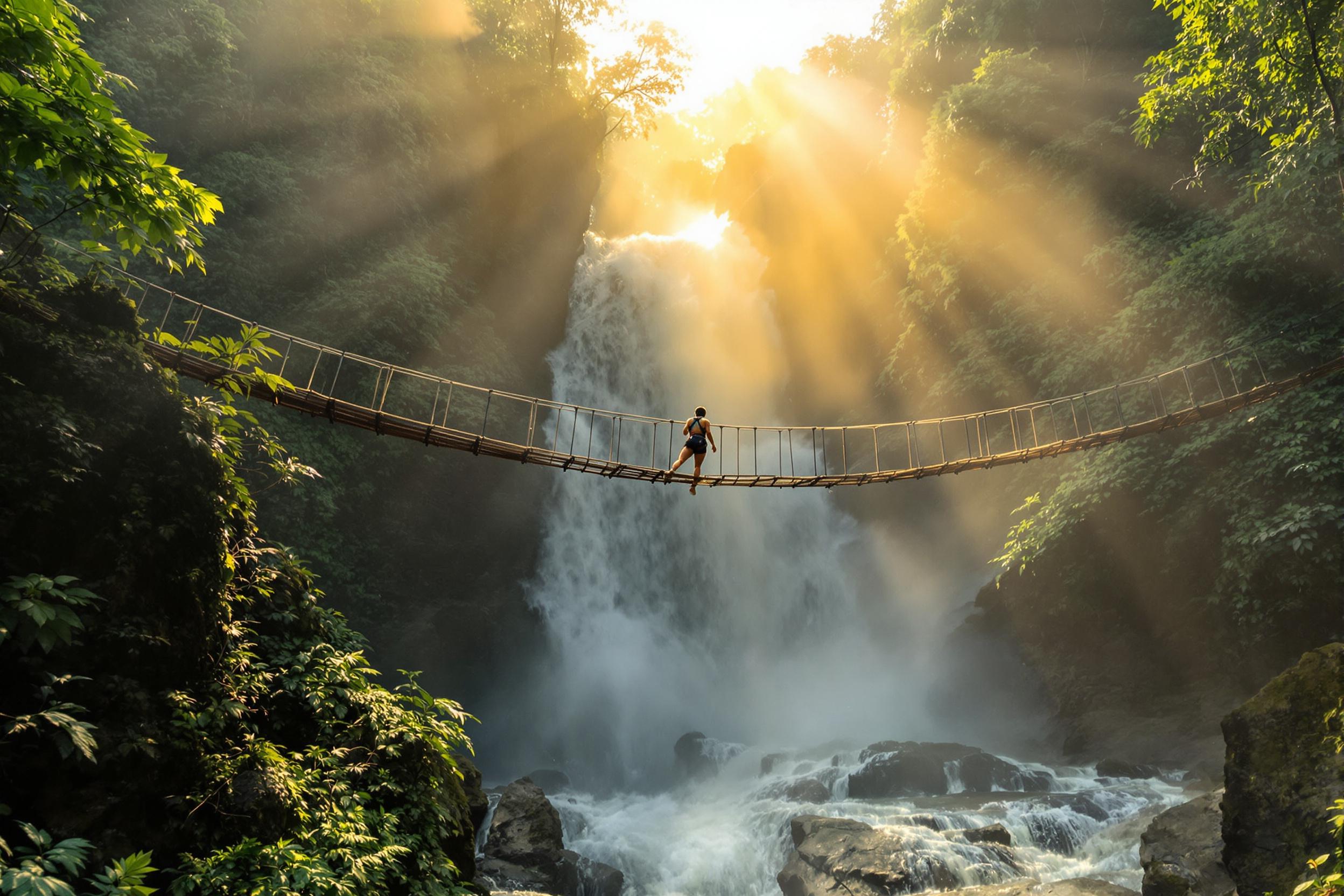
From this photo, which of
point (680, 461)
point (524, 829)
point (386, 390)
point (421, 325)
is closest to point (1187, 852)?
point (680, 461)

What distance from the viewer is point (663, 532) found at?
21.7 metres

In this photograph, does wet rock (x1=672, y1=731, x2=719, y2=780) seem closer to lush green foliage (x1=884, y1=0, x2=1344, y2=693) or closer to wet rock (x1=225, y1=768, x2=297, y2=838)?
lush green foliage (x1=884, y1=0, x2=1344, y2=693)

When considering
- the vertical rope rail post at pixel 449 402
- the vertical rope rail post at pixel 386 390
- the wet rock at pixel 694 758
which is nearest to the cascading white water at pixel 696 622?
the wet rock at pixel 694 758

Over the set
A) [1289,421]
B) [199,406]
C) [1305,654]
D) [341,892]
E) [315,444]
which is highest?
[315,444]

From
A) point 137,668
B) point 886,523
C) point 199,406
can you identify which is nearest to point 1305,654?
point 137,668

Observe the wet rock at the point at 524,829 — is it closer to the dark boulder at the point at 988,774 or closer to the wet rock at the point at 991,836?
the wet rock at the point at 991,836

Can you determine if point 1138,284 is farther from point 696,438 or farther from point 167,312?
point 167,312

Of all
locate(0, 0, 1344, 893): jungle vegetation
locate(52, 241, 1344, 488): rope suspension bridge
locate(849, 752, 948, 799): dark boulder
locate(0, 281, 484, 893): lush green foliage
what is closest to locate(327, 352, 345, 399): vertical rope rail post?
locate(52, 241, 1344, 488): rope suspension bridge

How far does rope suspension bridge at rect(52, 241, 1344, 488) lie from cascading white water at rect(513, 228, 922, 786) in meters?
1.61

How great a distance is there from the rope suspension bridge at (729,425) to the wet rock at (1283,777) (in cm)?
356

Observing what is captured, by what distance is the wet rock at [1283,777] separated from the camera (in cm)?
578

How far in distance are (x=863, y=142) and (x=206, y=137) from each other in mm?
23666

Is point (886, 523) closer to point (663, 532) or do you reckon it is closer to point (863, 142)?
point (663, 532)

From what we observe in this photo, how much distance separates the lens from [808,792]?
1336 centimetres
